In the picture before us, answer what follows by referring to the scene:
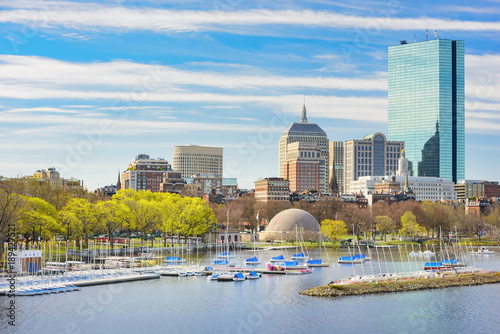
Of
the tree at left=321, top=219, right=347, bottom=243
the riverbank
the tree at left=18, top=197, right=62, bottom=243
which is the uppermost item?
the tree at left=18, top=197, right=62, bottom=243

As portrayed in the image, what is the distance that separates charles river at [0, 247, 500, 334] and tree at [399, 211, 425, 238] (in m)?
87.7

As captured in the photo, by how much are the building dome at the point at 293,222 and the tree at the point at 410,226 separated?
22.1 meters

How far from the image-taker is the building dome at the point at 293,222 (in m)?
178

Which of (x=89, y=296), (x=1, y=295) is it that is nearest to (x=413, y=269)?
(x=89, y=296)

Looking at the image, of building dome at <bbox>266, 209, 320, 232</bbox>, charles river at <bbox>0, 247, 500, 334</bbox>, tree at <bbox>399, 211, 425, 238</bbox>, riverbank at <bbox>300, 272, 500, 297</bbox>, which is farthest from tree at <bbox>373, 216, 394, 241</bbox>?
charles river at <bbox>0, 247, 500, 334</bbox>

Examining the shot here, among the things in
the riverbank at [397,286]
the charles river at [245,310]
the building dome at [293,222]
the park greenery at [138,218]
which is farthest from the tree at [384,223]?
the charles river at [245,310]

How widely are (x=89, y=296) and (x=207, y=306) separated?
46.4 feet

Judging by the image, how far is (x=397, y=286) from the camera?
277 ft

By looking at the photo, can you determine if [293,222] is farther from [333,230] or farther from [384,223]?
[384,223]

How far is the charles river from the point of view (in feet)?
209

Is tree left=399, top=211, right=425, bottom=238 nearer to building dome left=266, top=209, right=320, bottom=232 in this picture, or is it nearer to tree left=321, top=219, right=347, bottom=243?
tree left=321, top=219, right=347, bottom=243

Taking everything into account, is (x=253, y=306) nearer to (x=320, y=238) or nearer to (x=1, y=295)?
(x=1, y=295)

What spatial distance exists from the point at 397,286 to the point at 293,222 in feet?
309

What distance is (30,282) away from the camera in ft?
267
